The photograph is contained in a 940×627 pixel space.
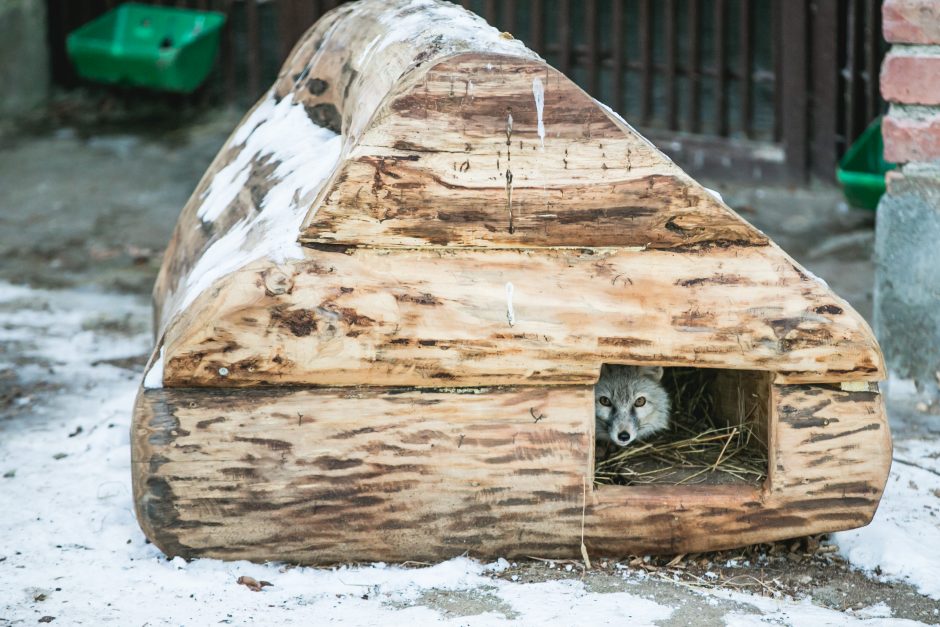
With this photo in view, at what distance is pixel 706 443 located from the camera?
389cm

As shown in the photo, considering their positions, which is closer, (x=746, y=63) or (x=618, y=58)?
(x=746, y=63)

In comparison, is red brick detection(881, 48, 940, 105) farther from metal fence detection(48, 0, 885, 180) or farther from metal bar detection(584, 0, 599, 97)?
metal bar detection(584, 0, 599, 97)

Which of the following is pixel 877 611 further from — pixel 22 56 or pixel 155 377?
pixel 22 56

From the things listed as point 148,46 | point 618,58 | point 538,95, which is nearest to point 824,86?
point 618,58

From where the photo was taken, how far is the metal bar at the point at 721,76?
25.3 ft

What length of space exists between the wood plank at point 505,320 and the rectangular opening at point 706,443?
0.22m

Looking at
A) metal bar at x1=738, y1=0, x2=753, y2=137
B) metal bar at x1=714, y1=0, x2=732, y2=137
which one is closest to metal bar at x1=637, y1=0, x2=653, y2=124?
metal bar at x1=714, y1=0, x2=732, y2=137

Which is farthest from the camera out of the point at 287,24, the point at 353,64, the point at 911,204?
the point at 287,24

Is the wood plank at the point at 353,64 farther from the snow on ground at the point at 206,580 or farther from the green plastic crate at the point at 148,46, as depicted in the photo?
the green plastic crate at the point at 148,46

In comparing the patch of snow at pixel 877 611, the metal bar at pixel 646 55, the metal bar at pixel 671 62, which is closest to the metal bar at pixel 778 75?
the metal bar at pixel 671 62

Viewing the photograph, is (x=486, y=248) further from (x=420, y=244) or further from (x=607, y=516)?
(x=607, y=516)

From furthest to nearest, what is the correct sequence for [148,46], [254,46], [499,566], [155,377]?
[148,46] < [254,46] < [499,566] < [155,377]

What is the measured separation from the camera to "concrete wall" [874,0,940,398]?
4.37 m

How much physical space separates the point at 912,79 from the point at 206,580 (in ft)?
10.1
